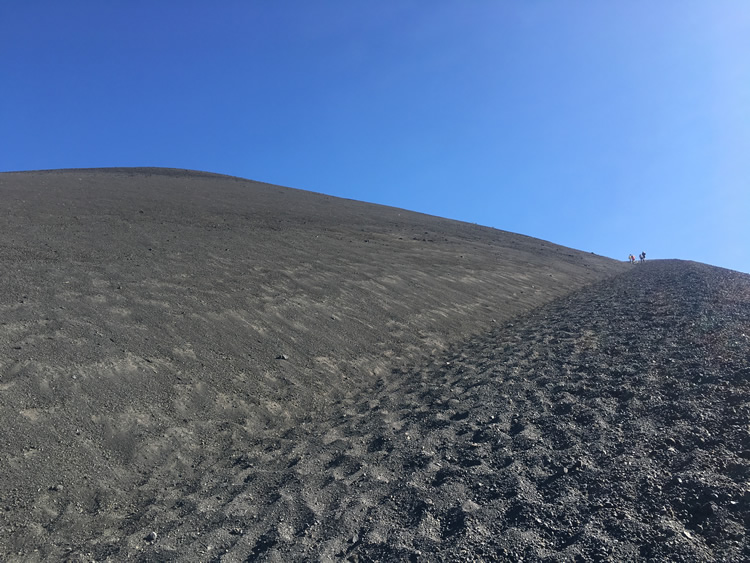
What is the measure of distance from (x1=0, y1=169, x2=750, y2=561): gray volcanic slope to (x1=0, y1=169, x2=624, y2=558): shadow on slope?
39mm

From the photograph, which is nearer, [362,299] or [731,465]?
[731,465]

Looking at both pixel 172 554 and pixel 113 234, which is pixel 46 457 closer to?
pixel 172 554

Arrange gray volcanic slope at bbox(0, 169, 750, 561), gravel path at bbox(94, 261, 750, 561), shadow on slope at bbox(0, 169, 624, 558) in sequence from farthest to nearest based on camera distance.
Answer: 1. shadow on slope at bbox(0, 169, 624, 558)
2. gray volcanic slope at bbox(0, 169, 750, 561)
3. gravel path at bbox(94, 261, 750, 561)

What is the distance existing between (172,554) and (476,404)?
4.26 m

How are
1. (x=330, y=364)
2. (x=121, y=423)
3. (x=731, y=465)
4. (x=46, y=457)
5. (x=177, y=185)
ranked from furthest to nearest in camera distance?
(x=177, y=185) → (x=330, y=364) → (x=121, y=423) → (x=46, y=457) → (x=731, y=465)

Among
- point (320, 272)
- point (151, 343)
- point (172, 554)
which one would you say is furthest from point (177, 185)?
point (172, 554)

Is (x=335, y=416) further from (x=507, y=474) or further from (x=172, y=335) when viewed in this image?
(x=172, y=335)

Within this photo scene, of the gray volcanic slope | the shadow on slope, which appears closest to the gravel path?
the gray volcanic slope

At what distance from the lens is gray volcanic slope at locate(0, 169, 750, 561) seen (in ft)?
13.4

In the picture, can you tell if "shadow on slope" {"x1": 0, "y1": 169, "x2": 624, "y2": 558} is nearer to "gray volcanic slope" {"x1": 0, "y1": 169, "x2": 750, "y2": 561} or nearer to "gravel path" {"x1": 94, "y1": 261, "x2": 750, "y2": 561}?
"gray volcanic slope" {"x1": 0, "y1": 169, "x2": 750, "y2": 561}

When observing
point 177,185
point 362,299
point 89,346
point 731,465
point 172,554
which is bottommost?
point 172,554

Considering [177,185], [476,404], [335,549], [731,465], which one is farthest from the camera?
[177,185]

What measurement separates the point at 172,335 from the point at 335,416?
3.09 metres

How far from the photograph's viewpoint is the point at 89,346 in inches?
276
